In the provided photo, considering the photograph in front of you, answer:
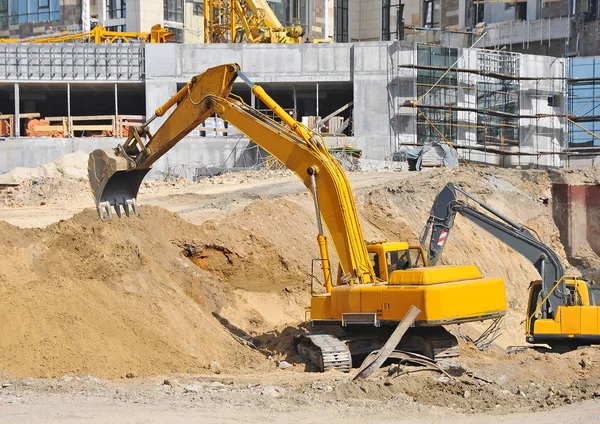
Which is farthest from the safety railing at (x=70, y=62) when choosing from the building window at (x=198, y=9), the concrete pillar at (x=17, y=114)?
the building window at (x=198, y=9)

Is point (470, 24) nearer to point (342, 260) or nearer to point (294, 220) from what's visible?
point (294, 220)

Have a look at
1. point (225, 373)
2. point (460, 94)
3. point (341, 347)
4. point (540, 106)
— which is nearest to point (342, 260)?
point (341, 347)

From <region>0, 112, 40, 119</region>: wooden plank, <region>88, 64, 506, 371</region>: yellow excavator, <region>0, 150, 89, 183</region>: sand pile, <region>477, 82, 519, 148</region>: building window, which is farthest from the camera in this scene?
<region>477, 82, 519, 148</region>: building window

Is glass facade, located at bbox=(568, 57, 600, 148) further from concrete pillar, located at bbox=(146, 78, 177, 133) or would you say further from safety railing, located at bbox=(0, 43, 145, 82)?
safety railing, located at bbox=(0, 43, 145, 82)

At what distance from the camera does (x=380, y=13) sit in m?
67.2

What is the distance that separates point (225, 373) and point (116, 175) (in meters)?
4.79

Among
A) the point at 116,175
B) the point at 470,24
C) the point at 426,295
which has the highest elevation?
the point at 470,24

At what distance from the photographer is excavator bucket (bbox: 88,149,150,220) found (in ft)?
69.1

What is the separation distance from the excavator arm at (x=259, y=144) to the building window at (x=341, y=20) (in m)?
48.4

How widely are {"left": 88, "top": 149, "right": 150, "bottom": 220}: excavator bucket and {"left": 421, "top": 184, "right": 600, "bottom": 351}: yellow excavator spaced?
5567mm

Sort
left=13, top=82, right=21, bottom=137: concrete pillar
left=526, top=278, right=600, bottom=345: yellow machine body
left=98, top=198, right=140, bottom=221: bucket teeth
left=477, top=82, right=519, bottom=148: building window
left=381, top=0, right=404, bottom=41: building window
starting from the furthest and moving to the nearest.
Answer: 1. left=381, top=0, right=404, bottom=41: building window
2. left=477, top=82, right=519, bottom=148: building window
3. left=13, top=82, right=21, bottom=137: concrete pillar
4. left=98, top=198, right=140, bottom=221: bucket teeth
5. left=526, top=278, right=600, bottom=345: yellow machine body

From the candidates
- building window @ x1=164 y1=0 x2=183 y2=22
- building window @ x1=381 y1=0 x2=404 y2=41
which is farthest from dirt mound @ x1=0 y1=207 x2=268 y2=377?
building window @ x1=381 y1=0 x2=404 y2=41

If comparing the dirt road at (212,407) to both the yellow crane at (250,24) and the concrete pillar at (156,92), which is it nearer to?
the concrete pillar at (156,92)

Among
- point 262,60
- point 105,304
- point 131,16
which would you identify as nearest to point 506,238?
point 105,304
